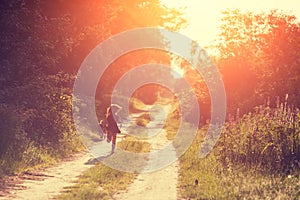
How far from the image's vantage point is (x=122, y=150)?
21.1m

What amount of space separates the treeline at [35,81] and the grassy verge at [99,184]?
94.4 inches

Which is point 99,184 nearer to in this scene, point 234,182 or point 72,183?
point 72,183

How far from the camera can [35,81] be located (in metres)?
19.6

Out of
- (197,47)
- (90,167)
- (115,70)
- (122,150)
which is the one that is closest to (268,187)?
(90,167)

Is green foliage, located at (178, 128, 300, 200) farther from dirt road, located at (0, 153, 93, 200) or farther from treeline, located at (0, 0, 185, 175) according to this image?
treeline, located at (0, 0, 185, 175)

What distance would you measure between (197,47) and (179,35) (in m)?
14.7

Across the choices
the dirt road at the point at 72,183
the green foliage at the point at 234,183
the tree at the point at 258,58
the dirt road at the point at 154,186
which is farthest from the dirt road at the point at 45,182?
the tree at the point at 258,58

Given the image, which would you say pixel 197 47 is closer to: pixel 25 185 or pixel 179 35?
pixel 179 35

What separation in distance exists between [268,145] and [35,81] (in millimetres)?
Result: 10159

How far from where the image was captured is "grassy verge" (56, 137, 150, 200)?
11.7 m

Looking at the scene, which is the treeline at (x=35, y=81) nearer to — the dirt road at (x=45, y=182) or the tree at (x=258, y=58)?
the dirt road at (x=45, y=182)

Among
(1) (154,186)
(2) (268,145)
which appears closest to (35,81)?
(1) (154,186)

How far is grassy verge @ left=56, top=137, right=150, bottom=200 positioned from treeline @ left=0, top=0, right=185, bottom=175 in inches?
94.4

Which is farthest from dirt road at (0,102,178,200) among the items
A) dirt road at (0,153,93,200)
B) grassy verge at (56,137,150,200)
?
grassy verge at (56,137,150,200)
